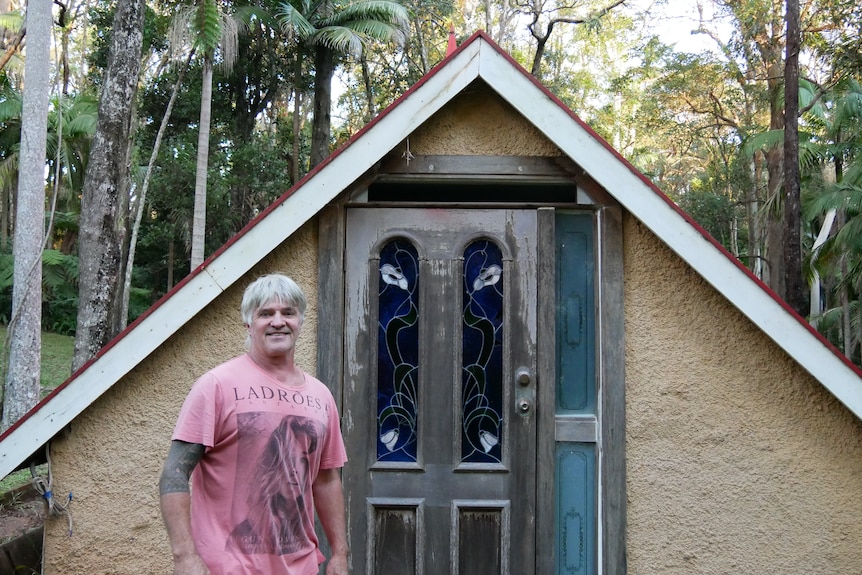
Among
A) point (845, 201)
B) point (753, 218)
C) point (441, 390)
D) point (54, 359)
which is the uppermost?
point (753, 218)

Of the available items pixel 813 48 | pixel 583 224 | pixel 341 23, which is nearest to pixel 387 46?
pixel 341 23

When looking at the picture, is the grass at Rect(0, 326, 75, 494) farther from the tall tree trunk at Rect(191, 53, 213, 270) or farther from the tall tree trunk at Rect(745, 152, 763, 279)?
the tall tree trunk at Rect(745, 152, 763, 279)

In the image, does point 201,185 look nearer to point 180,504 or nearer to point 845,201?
point 845,201

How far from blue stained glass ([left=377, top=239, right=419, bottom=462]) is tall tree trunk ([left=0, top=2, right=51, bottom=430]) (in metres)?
6.56

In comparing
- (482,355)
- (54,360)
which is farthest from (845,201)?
(54,360)

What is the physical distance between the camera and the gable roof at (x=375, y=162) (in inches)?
152

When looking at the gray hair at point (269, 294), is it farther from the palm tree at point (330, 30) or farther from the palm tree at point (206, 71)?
the palm tree at point (330, 30)

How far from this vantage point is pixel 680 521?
4.18 metres

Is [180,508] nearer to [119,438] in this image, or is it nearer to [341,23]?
[119,438]

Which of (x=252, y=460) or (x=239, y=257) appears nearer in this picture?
(x=252, y=460)

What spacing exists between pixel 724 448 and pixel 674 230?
3.84ft

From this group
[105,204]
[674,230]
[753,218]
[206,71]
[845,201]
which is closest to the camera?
[674,230]

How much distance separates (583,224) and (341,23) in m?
16.5

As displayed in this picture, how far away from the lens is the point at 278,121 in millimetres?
23203
